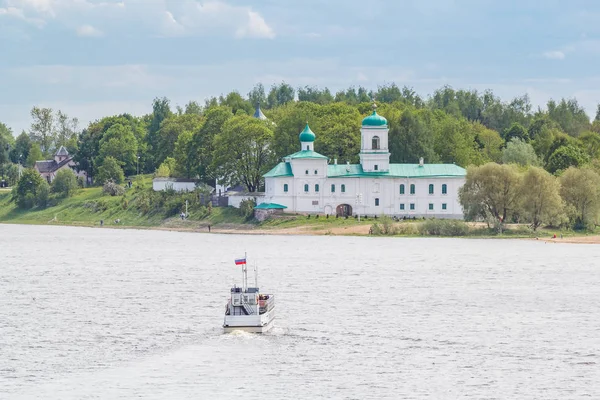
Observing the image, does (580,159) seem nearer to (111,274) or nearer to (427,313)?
(111,274)

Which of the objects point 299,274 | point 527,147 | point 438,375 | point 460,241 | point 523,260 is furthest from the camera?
point 527,147

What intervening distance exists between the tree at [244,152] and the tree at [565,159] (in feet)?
98.5

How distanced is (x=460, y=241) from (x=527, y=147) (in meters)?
40.1

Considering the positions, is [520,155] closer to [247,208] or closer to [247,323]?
[247,208]

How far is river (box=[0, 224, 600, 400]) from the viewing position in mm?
42594

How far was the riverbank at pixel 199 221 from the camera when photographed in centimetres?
11681

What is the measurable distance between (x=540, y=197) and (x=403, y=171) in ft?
69.4

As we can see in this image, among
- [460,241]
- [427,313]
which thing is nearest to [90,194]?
[460,241]

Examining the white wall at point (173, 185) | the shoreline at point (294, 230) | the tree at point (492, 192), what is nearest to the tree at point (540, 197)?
A: the tree at point (492, 192)

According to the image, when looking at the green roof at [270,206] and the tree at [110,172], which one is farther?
the tree at [110,172]

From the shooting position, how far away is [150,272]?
81.3 meters

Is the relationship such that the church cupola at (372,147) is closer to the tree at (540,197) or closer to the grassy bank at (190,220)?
the grassy bank at (190,220)

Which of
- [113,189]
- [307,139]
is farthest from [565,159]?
[113,189]

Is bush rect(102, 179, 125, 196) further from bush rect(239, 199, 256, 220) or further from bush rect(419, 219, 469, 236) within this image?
bush rect(419, 219, 469, 236)
